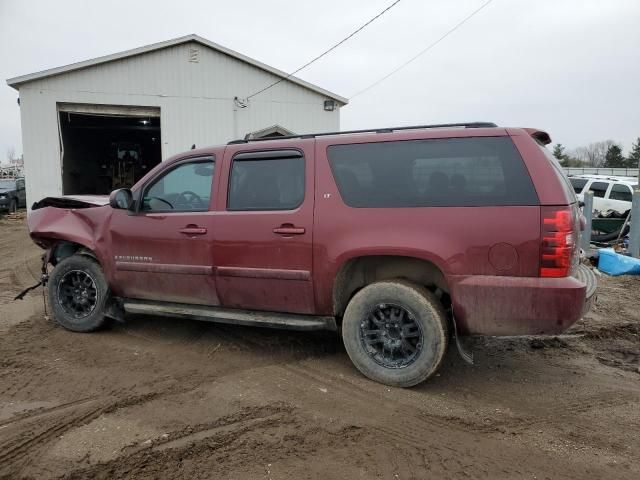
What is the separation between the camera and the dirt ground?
111 inches

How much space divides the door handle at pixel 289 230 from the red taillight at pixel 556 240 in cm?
180

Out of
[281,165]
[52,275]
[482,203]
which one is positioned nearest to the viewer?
[482,203]

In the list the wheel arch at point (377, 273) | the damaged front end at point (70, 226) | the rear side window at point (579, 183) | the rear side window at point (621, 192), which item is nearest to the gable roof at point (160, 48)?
the rear side window at point (579, 183)

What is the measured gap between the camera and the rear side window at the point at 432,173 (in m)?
3.50

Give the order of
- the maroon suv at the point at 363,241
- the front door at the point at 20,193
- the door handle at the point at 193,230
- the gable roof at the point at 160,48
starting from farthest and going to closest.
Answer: the front door at the point at 20,193 → the gable roof at the point at 160,48 → the door handle at the point at 193,230 → the maroon suv at the point at 363,241

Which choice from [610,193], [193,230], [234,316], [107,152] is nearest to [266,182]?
[193,230]

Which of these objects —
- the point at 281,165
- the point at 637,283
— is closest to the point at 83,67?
the point at 281,165

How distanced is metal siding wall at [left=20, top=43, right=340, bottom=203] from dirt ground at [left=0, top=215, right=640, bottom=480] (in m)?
10.7

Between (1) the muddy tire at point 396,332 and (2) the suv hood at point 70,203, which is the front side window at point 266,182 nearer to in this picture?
(1) the muddy tire at point 396,332

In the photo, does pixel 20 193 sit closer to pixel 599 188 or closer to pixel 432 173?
pixel 432 173

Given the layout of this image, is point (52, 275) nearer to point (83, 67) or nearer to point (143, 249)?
point (143, 249)

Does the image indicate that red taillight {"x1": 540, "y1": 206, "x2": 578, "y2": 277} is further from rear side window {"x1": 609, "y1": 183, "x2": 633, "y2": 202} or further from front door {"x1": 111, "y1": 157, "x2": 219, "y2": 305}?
rear side window {"x1": 609, "y1": 183, "x2": 633, "y2": 202}

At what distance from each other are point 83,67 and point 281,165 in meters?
12.3

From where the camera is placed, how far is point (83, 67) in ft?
45.8
